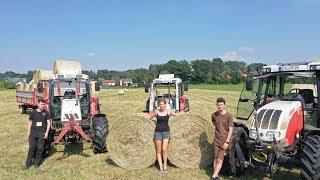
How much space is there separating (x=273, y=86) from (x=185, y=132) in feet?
7.23

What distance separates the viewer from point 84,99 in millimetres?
12195

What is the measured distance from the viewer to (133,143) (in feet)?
30.2

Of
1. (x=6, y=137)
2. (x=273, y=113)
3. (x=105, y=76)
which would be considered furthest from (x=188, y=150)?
(x=105, y=76)

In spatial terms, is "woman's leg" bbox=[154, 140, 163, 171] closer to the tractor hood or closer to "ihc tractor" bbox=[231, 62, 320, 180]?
"ihc tractor" bbox=[231, 62, 320, 180]

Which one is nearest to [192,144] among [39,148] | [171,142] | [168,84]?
[171,142]

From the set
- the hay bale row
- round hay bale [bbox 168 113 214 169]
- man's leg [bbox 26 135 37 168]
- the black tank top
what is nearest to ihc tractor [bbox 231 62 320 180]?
round hay bale [bbox 168 113 214 169]

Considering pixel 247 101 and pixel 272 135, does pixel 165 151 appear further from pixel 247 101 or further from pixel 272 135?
pixel 247 101

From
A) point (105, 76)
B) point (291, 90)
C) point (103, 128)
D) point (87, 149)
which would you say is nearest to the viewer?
point (291, 90)

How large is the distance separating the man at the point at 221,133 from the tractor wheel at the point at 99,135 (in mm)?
3481

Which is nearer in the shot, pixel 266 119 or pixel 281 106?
pixel 266 119

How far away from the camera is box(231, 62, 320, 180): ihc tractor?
7.14m

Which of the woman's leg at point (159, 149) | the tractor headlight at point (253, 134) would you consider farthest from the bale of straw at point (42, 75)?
the tractor headlight at point (253, 134)

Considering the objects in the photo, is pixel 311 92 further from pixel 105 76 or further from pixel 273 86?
pixel 105 76

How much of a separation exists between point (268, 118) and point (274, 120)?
5.1 inches
